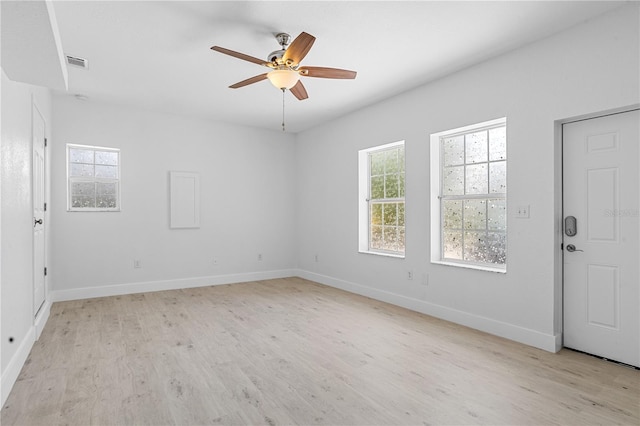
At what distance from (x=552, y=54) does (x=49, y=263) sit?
6153mm

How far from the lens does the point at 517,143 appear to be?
342 cm

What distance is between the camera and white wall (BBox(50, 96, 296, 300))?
5047 millimetres

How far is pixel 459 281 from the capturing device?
3.93 m

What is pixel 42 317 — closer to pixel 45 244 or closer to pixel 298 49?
pixel 45 244

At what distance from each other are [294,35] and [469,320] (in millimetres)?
3355

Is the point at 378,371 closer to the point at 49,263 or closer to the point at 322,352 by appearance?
the point at 322,352

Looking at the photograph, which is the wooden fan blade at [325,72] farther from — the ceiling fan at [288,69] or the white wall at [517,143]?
the white wall at [517,143]

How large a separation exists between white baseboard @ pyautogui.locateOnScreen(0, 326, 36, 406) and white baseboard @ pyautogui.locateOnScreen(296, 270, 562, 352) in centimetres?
385

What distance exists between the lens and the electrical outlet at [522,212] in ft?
11.0

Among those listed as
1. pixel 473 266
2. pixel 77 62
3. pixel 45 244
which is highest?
pixel 77 62

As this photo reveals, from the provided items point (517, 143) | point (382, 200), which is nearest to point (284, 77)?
point (517, 143)

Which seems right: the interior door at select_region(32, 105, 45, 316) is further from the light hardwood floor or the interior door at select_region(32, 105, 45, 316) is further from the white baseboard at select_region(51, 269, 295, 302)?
the white baseboard at select_region(51, 269, 295, 302)

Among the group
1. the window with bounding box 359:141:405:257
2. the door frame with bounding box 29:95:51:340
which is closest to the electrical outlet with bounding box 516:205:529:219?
the window with bounding box 359:141:405:257

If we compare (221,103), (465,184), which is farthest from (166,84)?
(465,184)
